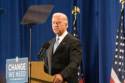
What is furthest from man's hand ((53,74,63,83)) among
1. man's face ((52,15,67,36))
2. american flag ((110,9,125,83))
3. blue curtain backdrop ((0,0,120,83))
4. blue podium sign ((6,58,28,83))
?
blue curtain backdrop ((0,0,120,83))

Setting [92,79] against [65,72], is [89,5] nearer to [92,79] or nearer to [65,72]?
[92,79]

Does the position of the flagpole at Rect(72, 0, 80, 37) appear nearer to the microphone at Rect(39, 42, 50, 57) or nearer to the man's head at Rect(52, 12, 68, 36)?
the man's head at Rect(52, 12, 68, 36)

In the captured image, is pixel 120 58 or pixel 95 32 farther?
pixel 95 32

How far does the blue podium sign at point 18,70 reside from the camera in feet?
10.8

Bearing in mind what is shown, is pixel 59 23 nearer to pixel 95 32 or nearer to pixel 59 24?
pixel 59 24

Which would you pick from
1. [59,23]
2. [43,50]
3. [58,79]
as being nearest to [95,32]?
[59,23]

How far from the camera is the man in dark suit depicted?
3582mm

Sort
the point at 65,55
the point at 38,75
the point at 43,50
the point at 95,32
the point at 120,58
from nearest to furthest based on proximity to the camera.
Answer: the point at 38,75
the point at 43,50
the point at 65,55
the point at 120,58
the point at 95,32

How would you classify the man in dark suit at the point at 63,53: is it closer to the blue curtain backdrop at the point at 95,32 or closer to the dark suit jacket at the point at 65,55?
the dark suit jacket at the point at 65,55

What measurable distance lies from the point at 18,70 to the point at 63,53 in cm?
63

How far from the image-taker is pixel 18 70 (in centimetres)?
333

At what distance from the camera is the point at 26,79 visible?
3229 millimetres

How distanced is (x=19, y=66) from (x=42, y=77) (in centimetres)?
27

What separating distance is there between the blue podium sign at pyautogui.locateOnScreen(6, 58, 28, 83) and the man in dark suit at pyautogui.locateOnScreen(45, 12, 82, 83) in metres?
0.29
